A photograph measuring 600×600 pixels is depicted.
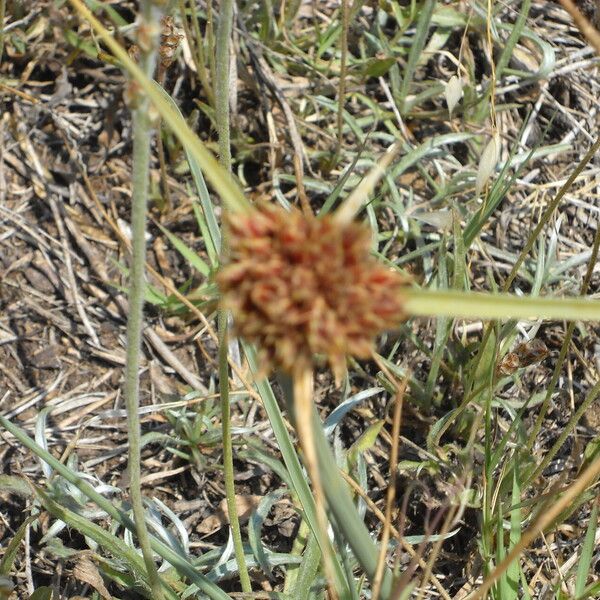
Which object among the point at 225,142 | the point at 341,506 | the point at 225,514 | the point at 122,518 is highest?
the point at 225,142

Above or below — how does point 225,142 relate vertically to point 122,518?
above

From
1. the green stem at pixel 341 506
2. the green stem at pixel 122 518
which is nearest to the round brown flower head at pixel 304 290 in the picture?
the green stem at pixel 341 506

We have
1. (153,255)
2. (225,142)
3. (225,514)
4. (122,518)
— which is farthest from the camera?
(153,255)

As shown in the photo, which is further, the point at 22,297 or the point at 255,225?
the point at 22,297

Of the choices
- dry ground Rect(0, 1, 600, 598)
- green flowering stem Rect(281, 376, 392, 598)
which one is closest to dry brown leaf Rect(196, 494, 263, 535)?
dry ground Rect(0, 1, 600, 598)

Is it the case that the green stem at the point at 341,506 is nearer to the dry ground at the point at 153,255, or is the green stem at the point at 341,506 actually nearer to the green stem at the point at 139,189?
the green stem at the point at 139,189

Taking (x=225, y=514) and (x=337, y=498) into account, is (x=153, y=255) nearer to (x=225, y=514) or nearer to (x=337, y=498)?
(x=225, y=514)

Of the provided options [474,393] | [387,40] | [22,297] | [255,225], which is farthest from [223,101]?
[387,40]

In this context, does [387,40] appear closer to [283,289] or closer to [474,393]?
[474,393]

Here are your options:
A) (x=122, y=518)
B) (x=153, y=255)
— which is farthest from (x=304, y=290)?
(x=153, y=255)
